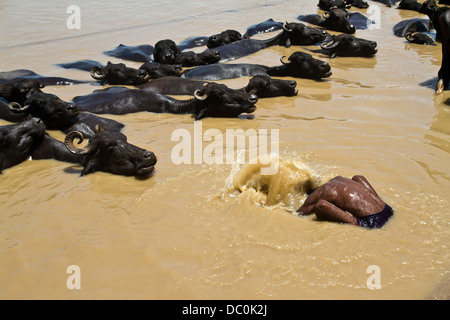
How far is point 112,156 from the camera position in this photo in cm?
583

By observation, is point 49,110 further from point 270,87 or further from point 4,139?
point 270,87

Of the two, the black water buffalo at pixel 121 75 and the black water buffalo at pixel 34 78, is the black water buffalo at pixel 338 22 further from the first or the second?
the black water buffalo at pixel 34 78

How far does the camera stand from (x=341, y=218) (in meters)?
4.17

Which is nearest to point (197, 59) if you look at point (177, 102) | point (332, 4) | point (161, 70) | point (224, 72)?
point (161, 70)

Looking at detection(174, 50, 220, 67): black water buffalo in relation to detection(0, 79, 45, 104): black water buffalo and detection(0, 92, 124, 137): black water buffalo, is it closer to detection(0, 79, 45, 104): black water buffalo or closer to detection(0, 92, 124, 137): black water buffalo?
detection(0, 79, 45, 104): black water buffalo

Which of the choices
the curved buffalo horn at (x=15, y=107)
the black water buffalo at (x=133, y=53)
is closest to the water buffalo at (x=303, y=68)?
the black water buffalo at (x=133, y=53)

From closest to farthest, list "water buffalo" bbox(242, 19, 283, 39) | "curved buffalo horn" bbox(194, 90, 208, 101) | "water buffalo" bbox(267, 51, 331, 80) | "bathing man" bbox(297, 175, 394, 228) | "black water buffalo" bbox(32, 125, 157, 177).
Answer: "bathing man" bbox(297, 175, 394, 228) < "black water buffalo" bbox(32, 125, 157, 177) < "curved buffalo horn" bbox(194, 90, 208, 101) < "water buffalo" bbox(267, 51, 331, 80) < "water buffalo" bbox(242, 19, 283, 39)

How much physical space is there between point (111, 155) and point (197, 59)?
6468 mm

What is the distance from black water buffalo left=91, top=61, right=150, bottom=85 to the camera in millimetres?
9923

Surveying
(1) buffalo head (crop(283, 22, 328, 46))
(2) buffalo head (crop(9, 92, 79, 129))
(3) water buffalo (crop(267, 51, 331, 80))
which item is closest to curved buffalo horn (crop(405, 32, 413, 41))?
(1) buffalo head (crop(283, 22, 328, 46))

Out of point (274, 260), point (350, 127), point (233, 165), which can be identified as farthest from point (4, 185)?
point (350, 127)

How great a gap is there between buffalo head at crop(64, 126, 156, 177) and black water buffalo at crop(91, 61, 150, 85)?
419 cm

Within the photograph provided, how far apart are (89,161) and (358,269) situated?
3691 mm

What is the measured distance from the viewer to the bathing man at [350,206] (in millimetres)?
4156
